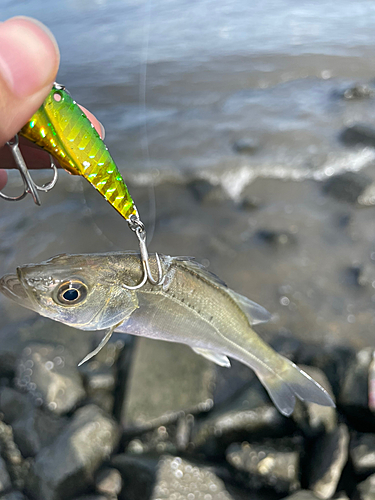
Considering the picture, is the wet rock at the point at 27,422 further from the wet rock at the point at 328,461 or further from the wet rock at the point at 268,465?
the wet rock at the point at 328,461

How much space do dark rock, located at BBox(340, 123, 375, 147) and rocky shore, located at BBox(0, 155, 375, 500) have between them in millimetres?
3193

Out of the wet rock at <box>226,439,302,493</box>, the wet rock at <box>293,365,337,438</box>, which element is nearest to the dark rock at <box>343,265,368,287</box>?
the wet rock at <box>293,365,337,438</box>

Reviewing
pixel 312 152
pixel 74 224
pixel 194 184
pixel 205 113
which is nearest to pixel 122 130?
pixel 205 113

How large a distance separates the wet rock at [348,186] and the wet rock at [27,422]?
568 centimetres

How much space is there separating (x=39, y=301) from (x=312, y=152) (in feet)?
26.5

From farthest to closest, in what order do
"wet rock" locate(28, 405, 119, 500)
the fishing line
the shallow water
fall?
the fishing line
the shallow water
"wet rock" locate(28, 405, 119, 500)

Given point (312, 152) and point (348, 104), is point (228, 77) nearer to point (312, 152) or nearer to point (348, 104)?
point (348, 104)

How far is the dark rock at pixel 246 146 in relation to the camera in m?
8.52

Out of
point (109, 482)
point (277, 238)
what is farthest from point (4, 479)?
point (277, 238)

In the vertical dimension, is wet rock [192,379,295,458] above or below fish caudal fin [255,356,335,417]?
below

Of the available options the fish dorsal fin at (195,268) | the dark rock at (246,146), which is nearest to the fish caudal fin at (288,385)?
the fish dorsal fin at (195,268)

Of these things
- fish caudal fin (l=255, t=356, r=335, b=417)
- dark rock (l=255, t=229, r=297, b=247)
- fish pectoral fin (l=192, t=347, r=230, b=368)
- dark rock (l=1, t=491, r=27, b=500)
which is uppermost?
fish pectoral fin (l=192, t=347, r=230, b=368)

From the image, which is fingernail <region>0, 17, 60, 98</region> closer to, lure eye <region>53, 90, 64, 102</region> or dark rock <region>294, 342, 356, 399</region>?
lure eye <region>53, 90, 64, 102</region>

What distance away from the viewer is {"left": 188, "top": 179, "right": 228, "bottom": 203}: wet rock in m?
6.90
